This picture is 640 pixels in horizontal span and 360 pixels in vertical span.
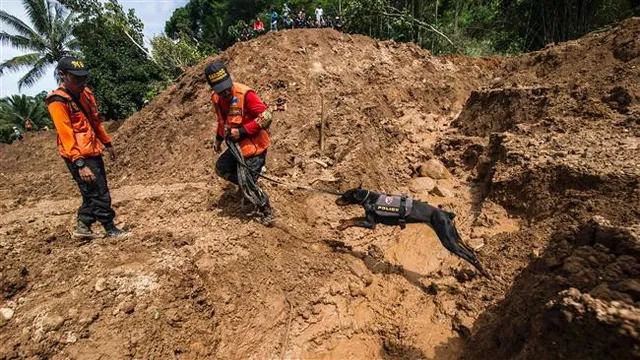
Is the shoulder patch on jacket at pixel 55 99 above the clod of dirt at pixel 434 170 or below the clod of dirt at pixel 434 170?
above

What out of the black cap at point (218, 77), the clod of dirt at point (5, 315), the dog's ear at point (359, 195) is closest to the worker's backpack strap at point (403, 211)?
the dog's ear at point (359, 195)

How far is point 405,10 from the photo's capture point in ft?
44.2

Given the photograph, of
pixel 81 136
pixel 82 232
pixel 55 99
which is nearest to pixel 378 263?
pixel 82 232

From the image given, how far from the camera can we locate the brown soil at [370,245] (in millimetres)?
2514

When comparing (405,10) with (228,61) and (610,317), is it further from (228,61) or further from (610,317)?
(610,317)

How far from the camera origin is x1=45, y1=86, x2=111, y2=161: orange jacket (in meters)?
3.50

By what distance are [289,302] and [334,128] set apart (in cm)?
371

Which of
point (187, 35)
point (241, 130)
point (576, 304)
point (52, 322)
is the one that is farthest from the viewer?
point (187, 35)

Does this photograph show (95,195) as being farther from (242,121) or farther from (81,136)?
(242,121)

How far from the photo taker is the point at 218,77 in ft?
12.2

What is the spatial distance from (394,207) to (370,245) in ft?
3.16

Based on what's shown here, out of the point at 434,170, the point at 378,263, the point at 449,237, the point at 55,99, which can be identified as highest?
the point at 55,99

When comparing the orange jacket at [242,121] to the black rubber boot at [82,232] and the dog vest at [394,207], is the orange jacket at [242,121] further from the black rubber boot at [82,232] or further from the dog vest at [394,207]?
the black rubber boot at [82,232]

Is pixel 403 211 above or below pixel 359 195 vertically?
below
